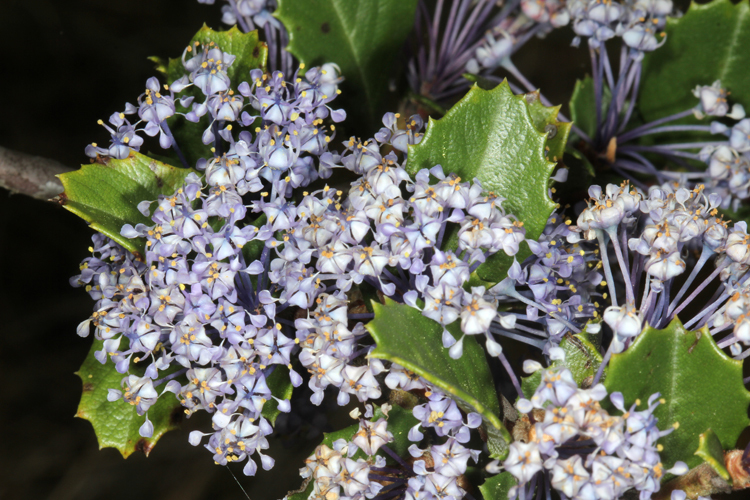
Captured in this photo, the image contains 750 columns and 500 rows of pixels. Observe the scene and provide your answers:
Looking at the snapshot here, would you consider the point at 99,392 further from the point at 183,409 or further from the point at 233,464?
the point at 233,464

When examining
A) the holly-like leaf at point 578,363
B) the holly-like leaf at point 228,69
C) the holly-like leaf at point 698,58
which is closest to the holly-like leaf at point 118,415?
the holly-like leaf at point 228,69

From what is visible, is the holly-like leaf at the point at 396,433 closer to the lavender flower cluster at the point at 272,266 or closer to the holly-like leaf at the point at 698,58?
the lavender flower cluster at the point at 272,266

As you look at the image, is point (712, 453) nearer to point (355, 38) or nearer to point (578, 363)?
point (578, 363)

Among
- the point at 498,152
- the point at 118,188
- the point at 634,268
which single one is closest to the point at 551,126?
the point at 498,152

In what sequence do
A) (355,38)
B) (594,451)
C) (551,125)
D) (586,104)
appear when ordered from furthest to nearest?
(586,104)
(355,38)
(551,125)
(594,451)

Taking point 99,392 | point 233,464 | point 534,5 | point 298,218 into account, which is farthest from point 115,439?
point 534,5

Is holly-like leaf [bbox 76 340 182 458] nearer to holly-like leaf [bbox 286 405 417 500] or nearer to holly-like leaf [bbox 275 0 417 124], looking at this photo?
holly-like leaf [bbox 286 405 417 500]
